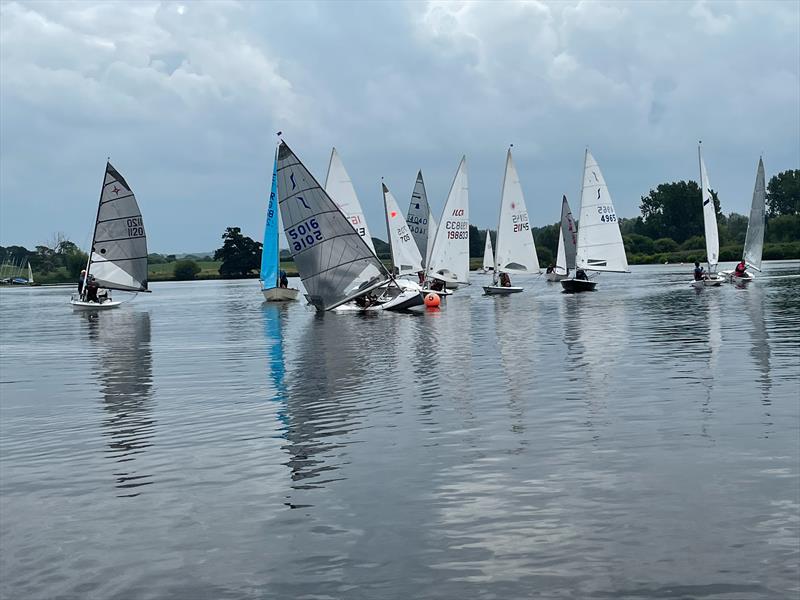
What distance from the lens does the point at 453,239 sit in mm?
71875

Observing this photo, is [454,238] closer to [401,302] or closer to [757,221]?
[401,302]

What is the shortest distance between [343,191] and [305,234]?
52.2 feet

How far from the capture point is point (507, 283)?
245 feet

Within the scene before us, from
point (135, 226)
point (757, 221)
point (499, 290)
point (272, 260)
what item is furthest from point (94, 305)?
point (757, 221)

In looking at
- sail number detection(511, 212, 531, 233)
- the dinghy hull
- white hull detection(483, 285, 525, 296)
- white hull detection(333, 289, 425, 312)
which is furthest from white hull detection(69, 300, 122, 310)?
the dinghy hull

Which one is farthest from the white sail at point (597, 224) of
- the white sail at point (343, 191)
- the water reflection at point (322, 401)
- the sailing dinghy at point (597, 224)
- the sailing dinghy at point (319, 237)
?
the water reflection at point (322, 401)

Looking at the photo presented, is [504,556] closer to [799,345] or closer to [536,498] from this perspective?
[536,498]

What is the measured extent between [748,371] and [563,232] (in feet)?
261

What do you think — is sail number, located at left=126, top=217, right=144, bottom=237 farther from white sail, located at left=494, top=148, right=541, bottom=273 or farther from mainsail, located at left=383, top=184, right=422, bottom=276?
white sail, located at left=494, top=148, right=541, bottom=273

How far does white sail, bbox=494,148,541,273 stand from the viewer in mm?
72812

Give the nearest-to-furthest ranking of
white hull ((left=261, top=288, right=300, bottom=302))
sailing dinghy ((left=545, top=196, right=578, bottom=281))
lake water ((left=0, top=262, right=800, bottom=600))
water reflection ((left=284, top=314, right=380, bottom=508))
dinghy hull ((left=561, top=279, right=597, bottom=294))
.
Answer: lake water ((left=0, top=262, right=800, bottom=600)) < water reflection ((left=284, top=314, right=380, bottom=508)) < white hull ((left=261, top=288, right=300, bottom=302)) < dinghy hull ((left=561, top=279, right=597, bottom=294)) < sailing dinghy ((left=545, top=196, right=578, bottom=281))

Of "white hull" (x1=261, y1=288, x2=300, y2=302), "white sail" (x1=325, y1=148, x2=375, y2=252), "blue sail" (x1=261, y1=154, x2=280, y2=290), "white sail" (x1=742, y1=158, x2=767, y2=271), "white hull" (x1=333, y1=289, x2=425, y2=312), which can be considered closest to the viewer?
"white hull" (x1=333, y1=289, x2=425, y2=312)

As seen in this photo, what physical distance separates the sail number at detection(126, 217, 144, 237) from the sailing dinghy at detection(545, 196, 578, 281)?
45.2 metres

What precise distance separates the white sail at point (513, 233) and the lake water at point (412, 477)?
44.0 metres
